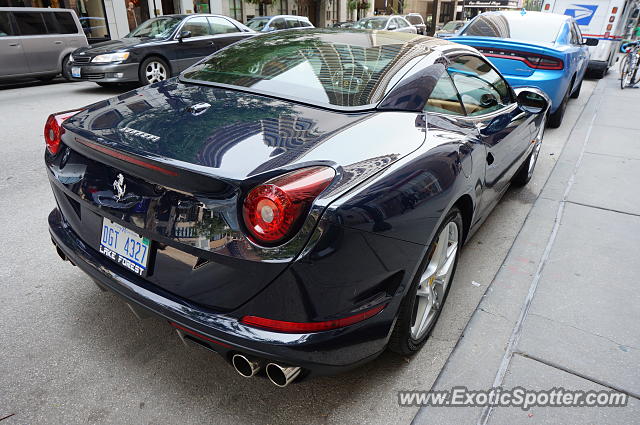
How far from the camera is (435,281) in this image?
2445 millimetres

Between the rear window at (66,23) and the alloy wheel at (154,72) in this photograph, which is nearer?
the alloy wheel at (154,72)

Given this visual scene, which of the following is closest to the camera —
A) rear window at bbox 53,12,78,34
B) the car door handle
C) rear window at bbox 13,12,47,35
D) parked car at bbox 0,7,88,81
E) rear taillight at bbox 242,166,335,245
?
rear taillight at bbox 242,166,335,245

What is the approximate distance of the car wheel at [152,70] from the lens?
362 inches

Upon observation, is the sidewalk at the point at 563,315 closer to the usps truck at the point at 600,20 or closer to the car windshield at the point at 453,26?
the usps truck at the point at 600,20

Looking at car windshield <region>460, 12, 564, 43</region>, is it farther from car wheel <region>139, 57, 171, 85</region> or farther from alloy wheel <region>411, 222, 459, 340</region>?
car wheel <region>139, 57, 171, 85</region>

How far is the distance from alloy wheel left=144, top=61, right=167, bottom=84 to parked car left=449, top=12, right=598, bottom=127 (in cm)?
589

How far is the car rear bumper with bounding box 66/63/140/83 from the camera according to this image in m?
8.88

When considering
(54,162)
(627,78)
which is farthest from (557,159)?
(627,78)

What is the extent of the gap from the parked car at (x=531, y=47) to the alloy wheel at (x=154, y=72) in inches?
232

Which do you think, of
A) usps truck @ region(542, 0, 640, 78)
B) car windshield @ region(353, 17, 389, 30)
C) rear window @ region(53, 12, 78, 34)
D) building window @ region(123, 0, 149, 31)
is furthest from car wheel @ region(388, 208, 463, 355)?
building window @ region(123, 0, 149, 31)

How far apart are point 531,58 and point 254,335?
242 inches

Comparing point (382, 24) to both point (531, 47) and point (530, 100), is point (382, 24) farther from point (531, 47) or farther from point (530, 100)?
point (530, 100)

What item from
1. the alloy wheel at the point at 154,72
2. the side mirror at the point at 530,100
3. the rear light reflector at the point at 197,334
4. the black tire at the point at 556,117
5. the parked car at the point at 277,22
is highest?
the side mirror at the point at 530,100

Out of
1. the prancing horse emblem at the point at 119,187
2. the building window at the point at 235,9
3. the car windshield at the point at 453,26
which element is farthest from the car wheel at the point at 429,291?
the building window at the point at 235,9
